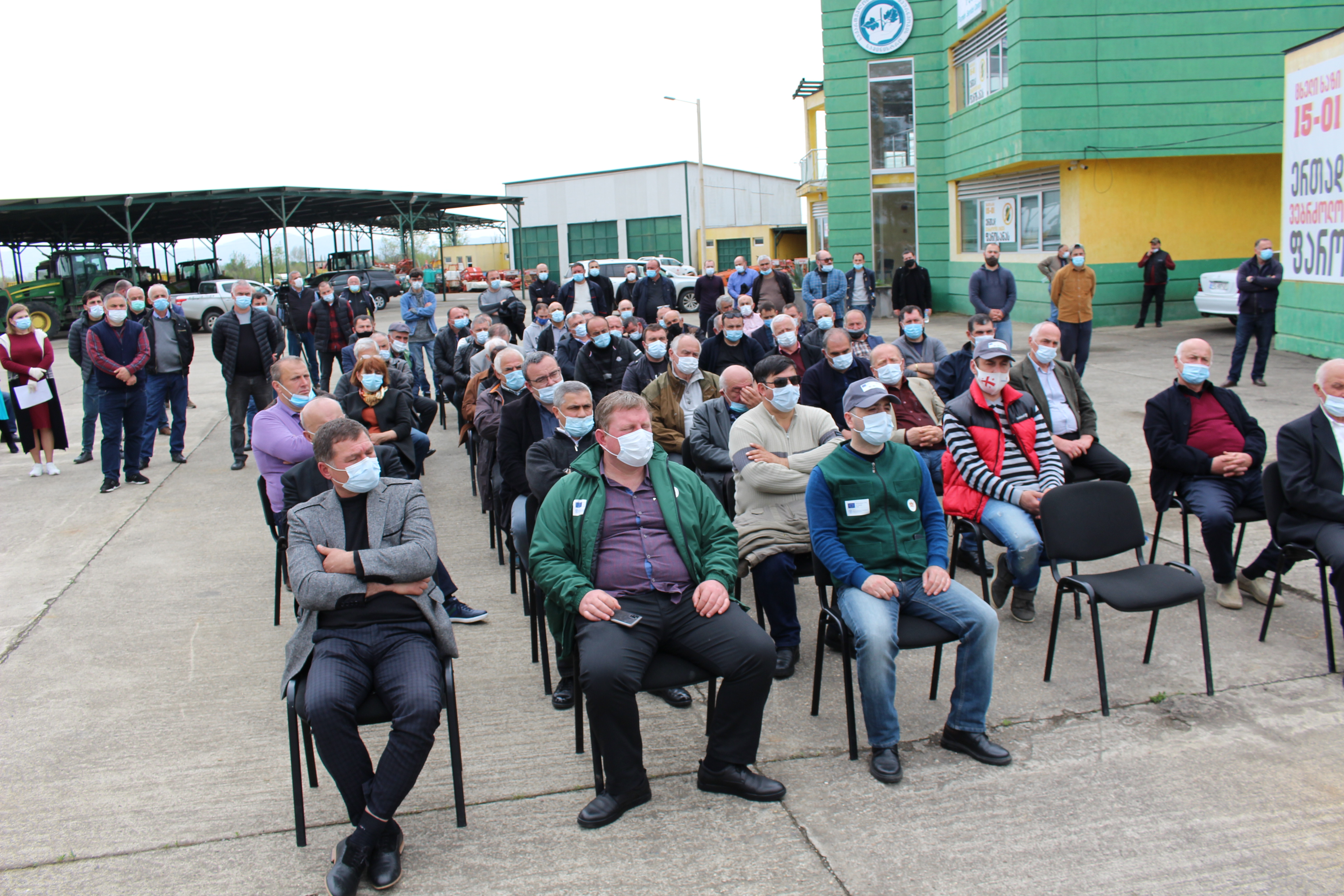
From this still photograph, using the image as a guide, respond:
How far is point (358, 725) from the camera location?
332 cm

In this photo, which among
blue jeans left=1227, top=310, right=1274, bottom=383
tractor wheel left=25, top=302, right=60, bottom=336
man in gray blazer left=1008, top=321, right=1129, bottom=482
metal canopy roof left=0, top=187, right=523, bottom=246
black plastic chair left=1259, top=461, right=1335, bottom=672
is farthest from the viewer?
metal canopy roof left=0, top=187, right=523, bottom=246

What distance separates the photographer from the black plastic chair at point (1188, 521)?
525 centimetres

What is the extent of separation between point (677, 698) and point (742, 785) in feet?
2.90

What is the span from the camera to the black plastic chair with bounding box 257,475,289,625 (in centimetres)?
538

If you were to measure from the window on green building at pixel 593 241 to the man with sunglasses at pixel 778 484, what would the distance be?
166 ft

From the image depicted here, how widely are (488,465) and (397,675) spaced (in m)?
3.18

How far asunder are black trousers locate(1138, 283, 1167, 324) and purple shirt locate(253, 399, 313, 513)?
15564 millimetres

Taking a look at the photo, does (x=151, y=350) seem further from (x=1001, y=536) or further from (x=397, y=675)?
(x=1001, y=536)

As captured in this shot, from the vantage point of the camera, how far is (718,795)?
358cm

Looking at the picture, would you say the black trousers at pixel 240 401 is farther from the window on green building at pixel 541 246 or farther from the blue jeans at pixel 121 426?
the window on green building at pixel 541 246

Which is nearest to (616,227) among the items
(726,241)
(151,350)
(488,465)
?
(726,241)

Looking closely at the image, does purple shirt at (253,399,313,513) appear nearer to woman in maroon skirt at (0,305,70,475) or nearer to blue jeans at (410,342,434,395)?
woman in maroon skirt at (0,305,70,475)

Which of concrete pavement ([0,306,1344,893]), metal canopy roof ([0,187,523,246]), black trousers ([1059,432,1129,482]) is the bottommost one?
concrete pavement ([0,306,1344,893])

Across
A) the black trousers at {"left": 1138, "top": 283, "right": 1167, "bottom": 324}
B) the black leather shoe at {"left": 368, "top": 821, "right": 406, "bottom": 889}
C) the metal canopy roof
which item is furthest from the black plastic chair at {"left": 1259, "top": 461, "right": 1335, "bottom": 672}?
the metal canopy roof
